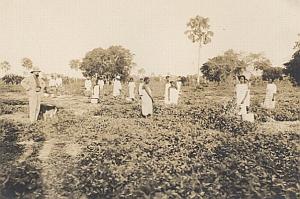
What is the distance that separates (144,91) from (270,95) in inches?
41.1

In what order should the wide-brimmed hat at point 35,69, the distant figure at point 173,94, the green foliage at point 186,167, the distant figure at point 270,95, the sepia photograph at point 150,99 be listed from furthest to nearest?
the wide-brimmed hat at point 35,69
the distant figure at point 173,94
the distant figure at point 270,95
the sepia photograph at point 150,99
the green foliage at point 186,167

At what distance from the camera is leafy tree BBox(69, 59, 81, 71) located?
404cm

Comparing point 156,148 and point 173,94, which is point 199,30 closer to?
point 173,94

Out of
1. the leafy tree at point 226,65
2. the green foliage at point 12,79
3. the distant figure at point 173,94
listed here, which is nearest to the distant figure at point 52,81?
the green foliage at point 12,79

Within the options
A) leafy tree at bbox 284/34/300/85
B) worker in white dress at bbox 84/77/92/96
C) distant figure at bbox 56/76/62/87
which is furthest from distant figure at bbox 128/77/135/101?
leafy tree at bbox 284/34/300/85

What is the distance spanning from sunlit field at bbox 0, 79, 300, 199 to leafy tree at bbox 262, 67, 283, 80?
7cm

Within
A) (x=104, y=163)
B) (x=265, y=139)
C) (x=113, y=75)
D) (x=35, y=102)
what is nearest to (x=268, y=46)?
(x=265, y=139)

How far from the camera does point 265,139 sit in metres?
3.71

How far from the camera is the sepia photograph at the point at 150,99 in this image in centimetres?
356

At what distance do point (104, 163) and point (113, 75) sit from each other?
2.81 feet

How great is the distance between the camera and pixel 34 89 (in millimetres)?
4074

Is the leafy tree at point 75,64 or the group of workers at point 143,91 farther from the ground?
the leafy tree at point 75,64

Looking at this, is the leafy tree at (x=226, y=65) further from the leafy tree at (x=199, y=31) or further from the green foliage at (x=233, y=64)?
the leafy tree at (x=199, y=31)

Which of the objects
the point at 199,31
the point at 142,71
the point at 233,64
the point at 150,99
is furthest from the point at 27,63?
the point at 233,64
